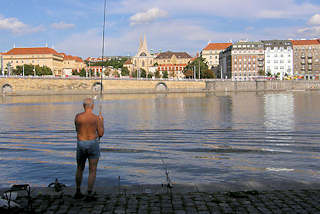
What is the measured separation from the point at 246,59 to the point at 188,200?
437 ft

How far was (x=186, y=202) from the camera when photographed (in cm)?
702

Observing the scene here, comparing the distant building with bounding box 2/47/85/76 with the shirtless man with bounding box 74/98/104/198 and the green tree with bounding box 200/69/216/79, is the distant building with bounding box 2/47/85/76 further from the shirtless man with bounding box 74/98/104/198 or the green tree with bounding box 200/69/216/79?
the shirtless man with bounding box 74/98/104/198

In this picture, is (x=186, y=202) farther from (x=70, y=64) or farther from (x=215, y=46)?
(x=70, y=64)

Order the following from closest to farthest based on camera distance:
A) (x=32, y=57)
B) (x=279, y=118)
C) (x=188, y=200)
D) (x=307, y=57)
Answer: (x=188, y=200)
(x=279, y=118)
(x=307, y=57)
(x=32, y=57)

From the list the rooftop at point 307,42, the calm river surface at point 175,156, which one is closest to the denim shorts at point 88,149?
the calm river surface at point 175,156

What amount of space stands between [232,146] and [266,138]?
112 inches

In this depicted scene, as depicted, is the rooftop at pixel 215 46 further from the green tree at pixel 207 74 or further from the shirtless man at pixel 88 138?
the shirtless man at pixel 88 138

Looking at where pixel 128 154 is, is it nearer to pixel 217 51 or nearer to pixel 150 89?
pixel 150 89

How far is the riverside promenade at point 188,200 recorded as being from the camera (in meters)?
6.66

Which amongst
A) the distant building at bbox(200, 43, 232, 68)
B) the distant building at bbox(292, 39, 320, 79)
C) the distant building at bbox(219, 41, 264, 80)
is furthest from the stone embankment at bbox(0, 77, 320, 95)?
the distant building at bbox(200, 43, 232, 68)

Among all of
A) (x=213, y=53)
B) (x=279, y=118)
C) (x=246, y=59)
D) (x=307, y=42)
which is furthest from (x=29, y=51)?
(x=279, y=118)

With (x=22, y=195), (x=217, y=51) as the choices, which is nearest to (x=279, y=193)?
(x=22, y=195)

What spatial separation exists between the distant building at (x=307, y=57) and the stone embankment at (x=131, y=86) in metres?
23.7

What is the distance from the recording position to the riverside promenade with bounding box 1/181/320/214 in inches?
262
